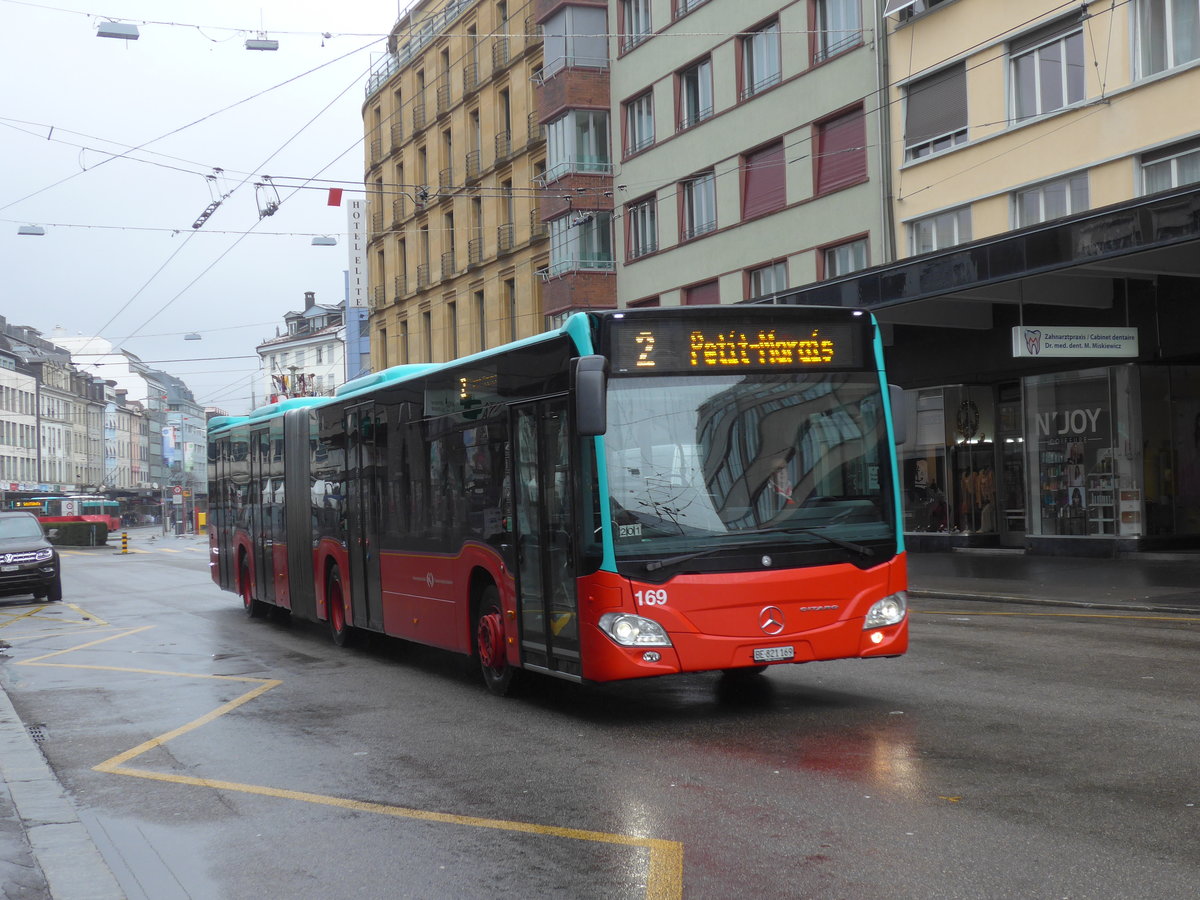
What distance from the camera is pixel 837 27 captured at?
103ft

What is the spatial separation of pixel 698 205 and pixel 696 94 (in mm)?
2849

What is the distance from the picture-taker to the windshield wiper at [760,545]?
29.8ft

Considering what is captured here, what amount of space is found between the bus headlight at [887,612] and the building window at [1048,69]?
17453 millimetres

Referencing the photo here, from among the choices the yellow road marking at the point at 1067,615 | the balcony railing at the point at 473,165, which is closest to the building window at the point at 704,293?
the balcony railing at the point at 473,165

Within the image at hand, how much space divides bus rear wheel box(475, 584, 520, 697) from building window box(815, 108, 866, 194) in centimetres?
2130

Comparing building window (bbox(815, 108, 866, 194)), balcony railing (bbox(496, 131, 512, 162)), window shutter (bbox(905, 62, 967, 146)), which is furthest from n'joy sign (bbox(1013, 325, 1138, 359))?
balcony railing (bbox(496, 131, 512, 162))

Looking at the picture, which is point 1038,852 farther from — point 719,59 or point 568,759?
point 719,59

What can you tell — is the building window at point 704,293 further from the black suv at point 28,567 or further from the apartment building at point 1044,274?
the black suv at point 28,567

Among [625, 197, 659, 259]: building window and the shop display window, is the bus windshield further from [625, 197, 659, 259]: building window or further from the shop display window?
[625, 197, 659, 259]: building window

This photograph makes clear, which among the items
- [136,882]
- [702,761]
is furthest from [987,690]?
[136,882]

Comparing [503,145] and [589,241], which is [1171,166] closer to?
[589,241]

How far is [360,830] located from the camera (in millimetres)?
6711

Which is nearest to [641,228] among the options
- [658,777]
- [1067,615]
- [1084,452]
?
[1084,452]

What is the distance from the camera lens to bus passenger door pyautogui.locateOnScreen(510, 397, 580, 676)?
9516 millimetres
